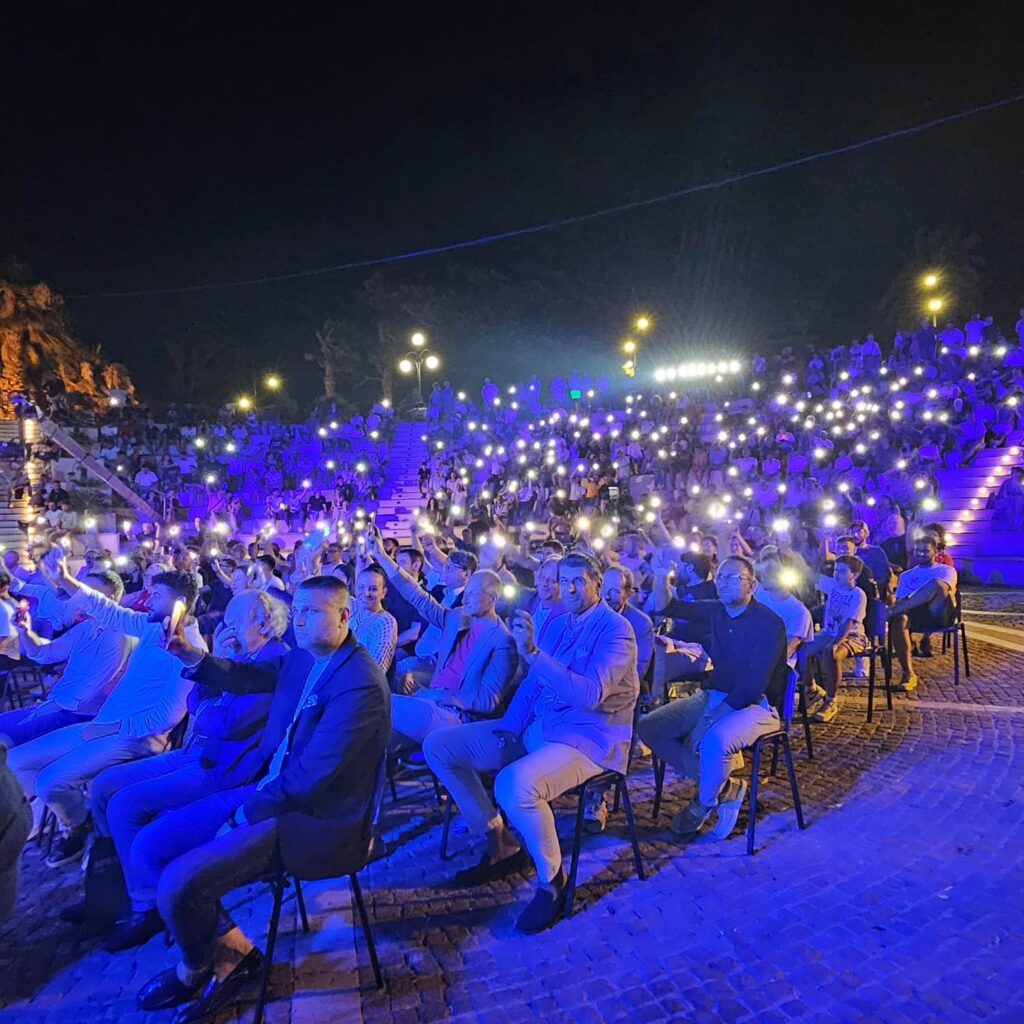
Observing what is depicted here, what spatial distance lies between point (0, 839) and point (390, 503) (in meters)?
20.4

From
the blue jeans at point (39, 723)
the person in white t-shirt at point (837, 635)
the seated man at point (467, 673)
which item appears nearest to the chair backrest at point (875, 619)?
the person in white t-shirt at point (837, 635)

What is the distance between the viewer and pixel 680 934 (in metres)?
3.12

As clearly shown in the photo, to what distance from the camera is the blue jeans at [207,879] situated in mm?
2596

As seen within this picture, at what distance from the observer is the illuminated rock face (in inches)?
1151

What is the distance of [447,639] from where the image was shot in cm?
488

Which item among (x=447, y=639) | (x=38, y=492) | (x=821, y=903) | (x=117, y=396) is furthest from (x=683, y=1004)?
(x=117, y=396)

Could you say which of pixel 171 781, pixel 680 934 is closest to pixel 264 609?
pixel 171 781

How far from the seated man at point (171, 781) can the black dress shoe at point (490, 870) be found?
1.31 m

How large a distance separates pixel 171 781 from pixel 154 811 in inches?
5.5

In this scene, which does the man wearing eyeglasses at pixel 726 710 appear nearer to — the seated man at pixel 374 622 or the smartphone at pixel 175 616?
the seated man at pixel 374 622

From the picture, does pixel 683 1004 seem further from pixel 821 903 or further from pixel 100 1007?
pixel 100 1007

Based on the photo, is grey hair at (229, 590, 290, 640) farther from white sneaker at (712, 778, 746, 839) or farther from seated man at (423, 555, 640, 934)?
white sneaker at (712, 778, 746, 839)

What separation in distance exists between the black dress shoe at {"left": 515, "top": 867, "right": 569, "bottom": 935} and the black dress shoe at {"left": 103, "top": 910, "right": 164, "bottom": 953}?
1.70 m

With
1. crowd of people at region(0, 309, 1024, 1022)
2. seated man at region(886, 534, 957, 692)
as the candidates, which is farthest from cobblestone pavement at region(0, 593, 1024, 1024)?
seated man at region(886, 534, 957, 692)
